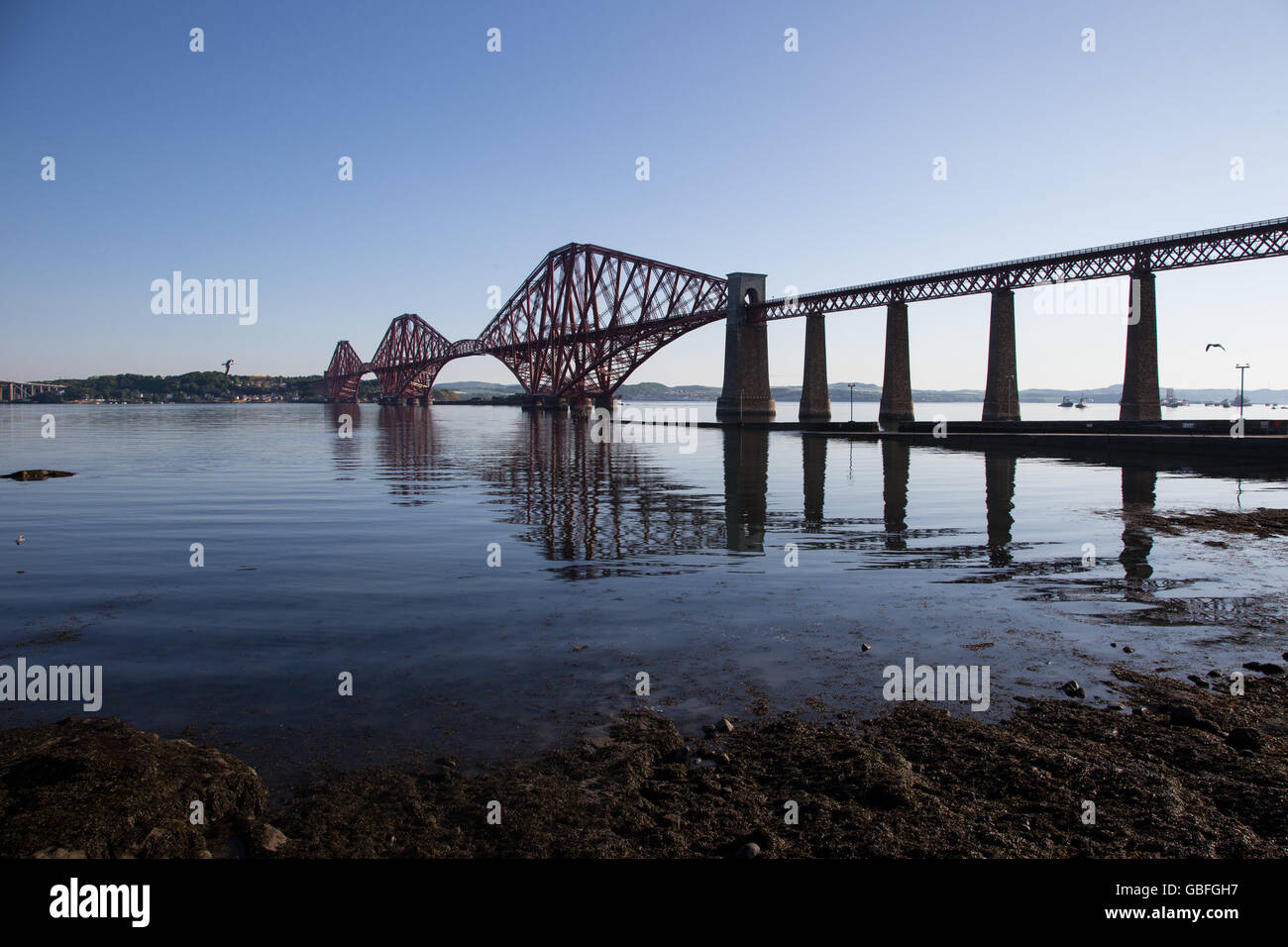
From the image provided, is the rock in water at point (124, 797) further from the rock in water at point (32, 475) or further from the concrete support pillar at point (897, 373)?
the concrete support pillar at point (897, 373)

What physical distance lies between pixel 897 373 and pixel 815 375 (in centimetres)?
1296

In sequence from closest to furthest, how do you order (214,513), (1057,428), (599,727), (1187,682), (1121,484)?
(599,727) < (1187,682) < (214,513) < (1121,484) < (1057,428)

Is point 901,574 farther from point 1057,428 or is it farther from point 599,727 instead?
point 1057,428

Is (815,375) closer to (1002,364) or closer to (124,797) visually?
(1002,364)

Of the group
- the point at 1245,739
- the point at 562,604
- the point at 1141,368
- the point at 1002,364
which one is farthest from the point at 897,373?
the point at 1245,739

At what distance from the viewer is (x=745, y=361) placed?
100812 millimetres

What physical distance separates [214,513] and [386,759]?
1950 cm

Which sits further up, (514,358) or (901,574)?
(514,358)

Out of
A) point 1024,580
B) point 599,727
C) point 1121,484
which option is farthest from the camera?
point 1121,484

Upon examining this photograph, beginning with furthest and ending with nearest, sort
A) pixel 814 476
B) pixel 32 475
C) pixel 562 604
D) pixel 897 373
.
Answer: pixel 897 373
pixel 814 476
pixel 32 475
pixel 562 604

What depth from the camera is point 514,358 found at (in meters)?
158

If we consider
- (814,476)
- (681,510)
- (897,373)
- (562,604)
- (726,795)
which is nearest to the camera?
(726,795)
